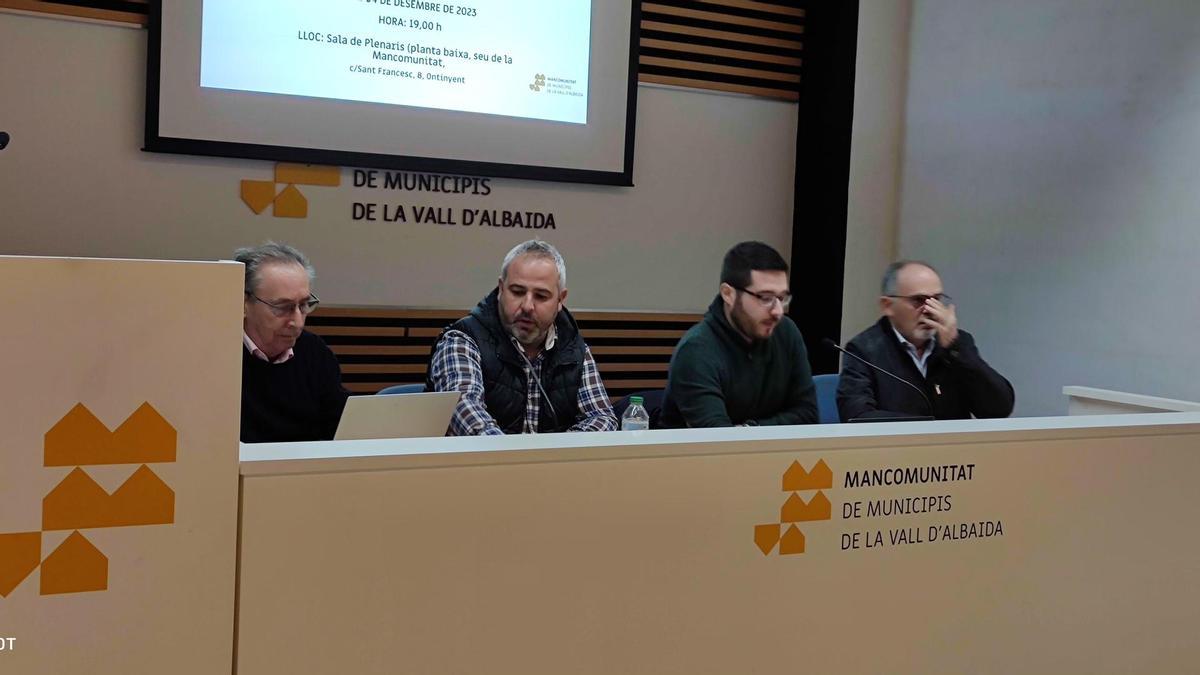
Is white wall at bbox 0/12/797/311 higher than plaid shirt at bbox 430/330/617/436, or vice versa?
white wall at bbox 0/12/797/311

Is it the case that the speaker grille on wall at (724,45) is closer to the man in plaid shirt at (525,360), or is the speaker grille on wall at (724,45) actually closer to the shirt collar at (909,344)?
the shirt collar at (909,344)

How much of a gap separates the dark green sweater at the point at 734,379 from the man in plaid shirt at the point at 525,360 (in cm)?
23

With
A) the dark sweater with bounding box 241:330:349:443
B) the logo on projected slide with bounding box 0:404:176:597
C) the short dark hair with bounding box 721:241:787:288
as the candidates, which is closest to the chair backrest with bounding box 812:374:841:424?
the short dark hair with bounding box 721:241:787:288

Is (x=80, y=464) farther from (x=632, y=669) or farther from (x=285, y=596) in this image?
(x=632, y=669)

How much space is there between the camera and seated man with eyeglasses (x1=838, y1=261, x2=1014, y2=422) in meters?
3.07

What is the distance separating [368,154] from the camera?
14.7 feet

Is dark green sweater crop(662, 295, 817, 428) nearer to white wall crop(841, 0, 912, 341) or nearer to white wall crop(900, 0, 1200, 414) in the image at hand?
white wall crop(900, 0, 1200, 414)

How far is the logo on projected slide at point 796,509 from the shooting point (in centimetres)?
151

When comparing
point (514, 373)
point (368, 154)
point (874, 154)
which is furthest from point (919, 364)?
point (368, 154)

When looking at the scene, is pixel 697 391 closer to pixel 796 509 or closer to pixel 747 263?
pixel 747 263

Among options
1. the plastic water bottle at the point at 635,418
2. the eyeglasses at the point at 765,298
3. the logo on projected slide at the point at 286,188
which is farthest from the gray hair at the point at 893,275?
the logo on projected slide at the point at 286,188

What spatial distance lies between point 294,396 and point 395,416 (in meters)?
0.89

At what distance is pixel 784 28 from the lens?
538 cm

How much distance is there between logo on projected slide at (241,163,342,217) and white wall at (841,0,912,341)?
8.61ft
